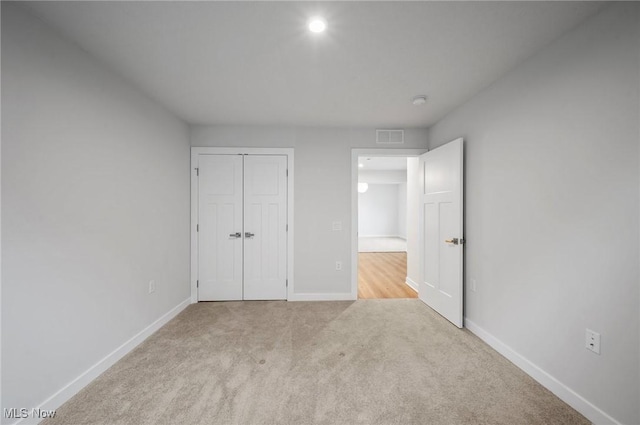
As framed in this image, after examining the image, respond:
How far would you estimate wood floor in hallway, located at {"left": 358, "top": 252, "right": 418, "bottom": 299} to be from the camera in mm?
3796

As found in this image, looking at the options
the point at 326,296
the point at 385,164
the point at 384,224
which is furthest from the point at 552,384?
the point at 384,224

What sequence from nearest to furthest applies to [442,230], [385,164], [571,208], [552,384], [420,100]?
[571,208] → [552,384] → [420,100] → [442,230] → [385,164]

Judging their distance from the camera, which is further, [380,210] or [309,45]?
[380,210]

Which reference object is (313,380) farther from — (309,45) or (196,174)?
(196,174)

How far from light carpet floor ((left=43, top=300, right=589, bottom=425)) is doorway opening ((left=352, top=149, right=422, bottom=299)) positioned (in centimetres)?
124

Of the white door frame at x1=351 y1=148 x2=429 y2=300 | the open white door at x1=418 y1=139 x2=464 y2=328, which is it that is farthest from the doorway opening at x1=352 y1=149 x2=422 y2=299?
the open white door at x1=418 y1=139 x2=464 y2=328

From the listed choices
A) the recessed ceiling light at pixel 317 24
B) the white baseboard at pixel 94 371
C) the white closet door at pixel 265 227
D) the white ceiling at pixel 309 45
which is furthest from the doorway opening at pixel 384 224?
the white baseboard at pixel 94 371

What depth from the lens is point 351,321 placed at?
284 centimetres

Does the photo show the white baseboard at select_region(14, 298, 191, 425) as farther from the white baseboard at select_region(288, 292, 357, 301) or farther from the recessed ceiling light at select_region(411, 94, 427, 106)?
the recessed ceiling light at select_region(411, 94, 427, 106)

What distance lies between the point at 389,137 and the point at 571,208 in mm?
2261

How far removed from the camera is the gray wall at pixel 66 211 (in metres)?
1.36

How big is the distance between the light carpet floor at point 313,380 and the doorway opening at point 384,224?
124cm

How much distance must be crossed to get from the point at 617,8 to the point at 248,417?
314cm

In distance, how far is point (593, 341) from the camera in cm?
149
